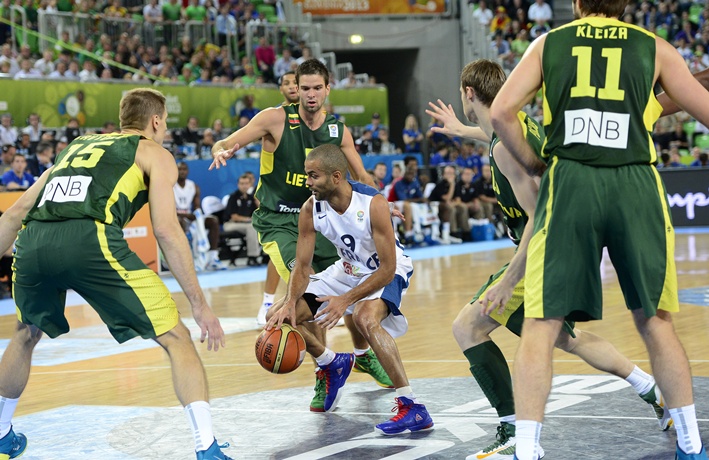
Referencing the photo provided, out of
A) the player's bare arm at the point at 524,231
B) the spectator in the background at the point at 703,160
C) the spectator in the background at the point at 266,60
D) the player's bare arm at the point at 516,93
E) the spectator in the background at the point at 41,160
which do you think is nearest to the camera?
the player's bare arm at the point at 516,93

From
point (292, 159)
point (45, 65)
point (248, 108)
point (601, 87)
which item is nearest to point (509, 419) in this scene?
point (601, 87)

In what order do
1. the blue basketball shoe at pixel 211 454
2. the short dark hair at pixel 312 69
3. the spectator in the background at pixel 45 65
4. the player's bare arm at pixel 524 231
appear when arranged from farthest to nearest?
1. the spectator in the background at pixel 45 65
2. the short dark hair at pixel 312 69
3. the blue basketball shoe at pixel 211 454
4. the player's bare arm at pixel 524 231

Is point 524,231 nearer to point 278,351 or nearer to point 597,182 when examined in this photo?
point 597,182

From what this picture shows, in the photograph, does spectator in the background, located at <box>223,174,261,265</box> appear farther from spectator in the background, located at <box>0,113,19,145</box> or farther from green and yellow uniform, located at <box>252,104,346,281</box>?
green and yellow uniform, located at <box>252,104,346,281</box>

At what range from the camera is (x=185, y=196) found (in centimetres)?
1534

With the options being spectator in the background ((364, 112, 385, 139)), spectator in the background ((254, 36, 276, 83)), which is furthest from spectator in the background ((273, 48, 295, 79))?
spectator in the background ((364, 112, 385, 139))

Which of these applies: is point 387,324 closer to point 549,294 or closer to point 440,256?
point 549,294

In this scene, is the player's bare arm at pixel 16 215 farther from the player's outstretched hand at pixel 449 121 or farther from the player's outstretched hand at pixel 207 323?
the player's outstretched hand at pixel 449 121

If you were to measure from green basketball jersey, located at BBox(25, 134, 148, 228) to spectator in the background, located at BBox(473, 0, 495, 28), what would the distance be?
24115 mm

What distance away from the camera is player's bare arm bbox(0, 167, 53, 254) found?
15.8 feet

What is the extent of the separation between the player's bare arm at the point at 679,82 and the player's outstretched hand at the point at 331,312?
2.18 metres

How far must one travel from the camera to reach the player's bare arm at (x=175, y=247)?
441 cm

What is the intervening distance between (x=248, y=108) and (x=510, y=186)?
15.2m

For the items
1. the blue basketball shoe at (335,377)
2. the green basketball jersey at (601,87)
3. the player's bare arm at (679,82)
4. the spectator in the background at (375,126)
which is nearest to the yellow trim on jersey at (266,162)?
the blue basketball shoe at (335,377)
